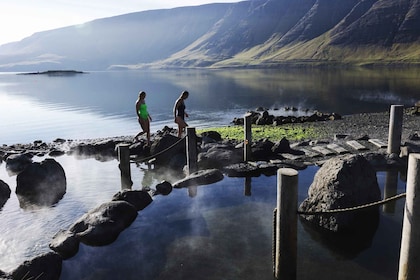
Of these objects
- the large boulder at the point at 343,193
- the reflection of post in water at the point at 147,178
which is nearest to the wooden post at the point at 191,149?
the reflection of post in water at the point at 147,178

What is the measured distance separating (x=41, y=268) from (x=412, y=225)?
23.7 ft

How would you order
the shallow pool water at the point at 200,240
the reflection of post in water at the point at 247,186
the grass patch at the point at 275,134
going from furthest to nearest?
the grass patch at the point at 275,134 < the reflection of post in water at the point at 247,186 < the shallow pool water at the point at 200,240

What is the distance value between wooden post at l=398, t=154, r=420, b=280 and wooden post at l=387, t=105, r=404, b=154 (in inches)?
343

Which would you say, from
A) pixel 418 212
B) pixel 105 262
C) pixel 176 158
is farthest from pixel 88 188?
pixel 418 212

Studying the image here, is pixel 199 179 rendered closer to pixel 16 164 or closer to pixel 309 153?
pixel 309 153

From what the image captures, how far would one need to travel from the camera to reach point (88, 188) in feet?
46.0

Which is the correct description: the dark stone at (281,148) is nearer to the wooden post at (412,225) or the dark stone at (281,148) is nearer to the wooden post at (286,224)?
the wooden post at (286,224)

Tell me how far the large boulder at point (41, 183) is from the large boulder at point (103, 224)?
3599mm

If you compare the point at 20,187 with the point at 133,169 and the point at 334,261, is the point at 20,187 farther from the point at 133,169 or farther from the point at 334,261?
the point at 334,261

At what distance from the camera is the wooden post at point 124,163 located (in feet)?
43.0

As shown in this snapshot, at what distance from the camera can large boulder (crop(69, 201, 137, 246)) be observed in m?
9.29

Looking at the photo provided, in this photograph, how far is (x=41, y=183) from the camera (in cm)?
1348

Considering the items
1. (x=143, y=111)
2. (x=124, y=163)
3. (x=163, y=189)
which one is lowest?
(x=163, y=189)

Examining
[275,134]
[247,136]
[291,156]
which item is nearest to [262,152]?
[291,156]
